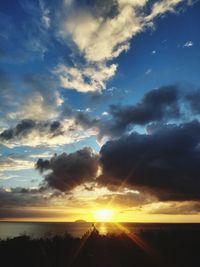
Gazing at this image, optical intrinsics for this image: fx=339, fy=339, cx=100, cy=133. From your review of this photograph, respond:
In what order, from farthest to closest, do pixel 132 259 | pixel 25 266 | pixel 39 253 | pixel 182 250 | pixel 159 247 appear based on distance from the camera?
pixel 159 247 → pixel 182 250 → pixel 39 253 → pixel 132 259 → pixel 25 266

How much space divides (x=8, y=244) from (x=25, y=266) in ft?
42.0

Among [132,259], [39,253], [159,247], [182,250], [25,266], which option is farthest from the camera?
[159,247]

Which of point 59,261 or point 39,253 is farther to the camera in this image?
point 39,253

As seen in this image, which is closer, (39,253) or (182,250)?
(39,253)

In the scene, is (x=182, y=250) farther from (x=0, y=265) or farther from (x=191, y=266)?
(x=0, y=265)

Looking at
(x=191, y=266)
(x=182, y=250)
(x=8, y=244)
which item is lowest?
(x=191, y=266)

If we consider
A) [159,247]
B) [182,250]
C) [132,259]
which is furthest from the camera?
[159,247]

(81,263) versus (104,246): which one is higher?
(104,246)

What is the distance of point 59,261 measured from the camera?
25.6 meters

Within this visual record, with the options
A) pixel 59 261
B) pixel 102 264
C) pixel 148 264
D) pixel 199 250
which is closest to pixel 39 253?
pixel 59 261

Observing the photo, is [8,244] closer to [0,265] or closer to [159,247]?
[0,265]

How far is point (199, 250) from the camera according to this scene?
34.9 metres

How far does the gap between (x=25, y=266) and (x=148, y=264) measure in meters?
8.85

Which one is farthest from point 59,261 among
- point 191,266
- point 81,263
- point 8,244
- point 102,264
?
point 8,244
